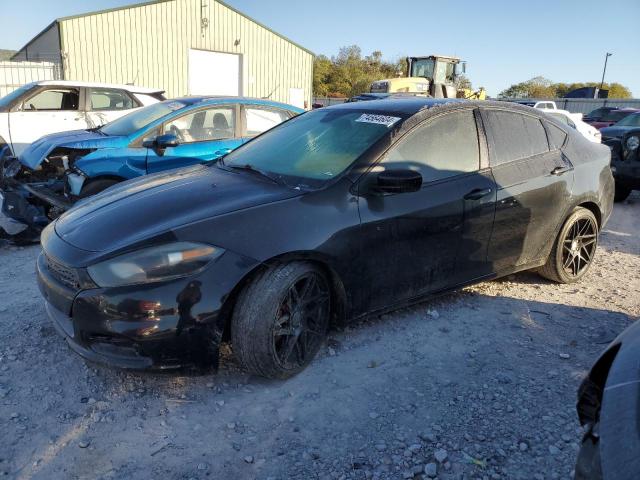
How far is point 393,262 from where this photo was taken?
3.30m

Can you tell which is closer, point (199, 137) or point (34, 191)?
point (34, 191)

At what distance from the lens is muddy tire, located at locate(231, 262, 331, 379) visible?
9.07ft

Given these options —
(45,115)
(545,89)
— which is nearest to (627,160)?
(45,115)

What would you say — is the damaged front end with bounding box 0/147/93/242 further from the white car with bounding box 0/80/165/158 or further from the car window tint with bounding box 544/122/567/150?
the car window tint with bounding box 544/122/567/150

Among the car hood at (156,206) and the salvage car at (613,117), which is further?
the salvage car at (613,117)

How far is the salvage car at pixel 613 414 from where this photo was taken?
1.29 metres

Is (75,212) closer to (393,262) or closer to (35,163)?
(393,262)

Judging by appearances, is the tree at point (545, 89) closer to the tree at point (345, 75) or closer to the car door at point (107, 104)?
A: the tree at point (345, 75)

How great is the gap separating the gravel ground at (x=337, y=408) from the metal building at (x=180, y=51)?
1767 centimetres

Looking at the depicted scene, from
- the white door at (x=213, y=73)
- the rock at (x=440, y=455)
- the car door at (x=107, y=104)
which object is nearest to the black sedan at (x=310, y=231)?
the rock at (x=440, y=455)

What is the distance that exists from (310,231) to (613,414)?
181cm

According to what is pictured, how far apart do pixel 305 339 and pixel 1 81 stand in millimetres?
17279

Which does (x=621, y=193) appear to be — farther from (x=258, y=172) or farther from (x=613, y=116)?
(x=613, y=116)

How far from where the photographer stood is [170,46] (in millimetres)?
20797
